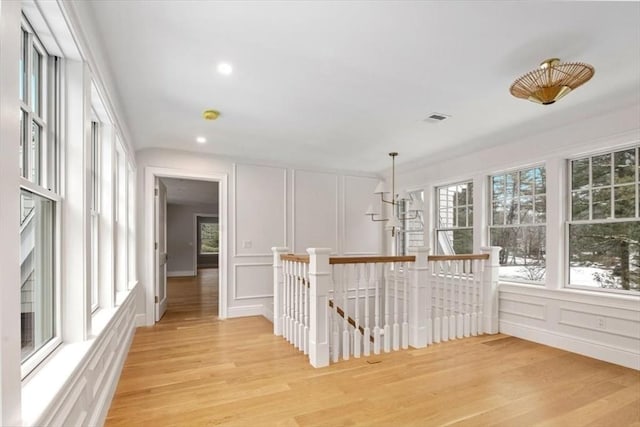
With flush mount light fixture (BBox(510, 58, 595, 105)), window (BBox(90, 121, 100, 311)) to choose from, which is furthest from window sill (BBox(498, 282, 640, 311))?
window (BBox(90, 121, 100, 311))

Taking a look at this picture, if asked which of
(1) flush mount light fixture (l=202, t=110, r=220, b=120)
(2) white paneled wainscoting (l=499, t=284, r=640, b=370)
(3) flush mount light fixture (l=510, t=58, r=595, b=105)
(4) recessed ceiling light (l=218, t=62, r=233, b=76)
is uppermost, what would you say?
(4) recessed ceiling light (l=218, t=62, r=233, b=76)

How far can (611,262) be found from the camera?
3.34m

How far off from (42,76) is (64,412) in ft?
5.16

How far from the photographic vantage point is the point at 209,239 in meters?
13.1

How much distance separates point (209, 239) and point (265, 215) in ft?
27.8

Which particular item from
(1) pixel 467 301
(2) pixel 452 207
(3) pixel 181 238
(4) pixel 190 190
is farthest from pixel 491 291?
(3) pixel 181 238

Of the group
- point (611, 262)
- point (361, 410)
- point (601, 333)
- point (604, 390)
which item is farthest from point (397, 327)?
point (611, 262)

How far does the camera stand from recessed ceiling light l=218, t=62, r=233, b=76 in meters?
2.44

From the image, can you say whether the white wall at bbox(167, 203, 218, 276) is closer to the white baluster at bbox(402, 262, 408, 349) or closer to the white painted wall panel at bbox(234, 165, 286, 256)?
the white painted wall panel at bbox(234, 165, 286, 256)

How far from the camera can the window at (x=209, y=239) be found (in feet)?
42.1

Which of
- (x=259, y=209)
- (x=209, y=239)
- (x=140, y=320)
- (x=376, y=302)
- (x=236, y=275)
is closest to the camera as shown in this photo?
(x=376, y=302)

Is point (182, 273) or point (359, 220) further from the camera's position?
point (182, 273)

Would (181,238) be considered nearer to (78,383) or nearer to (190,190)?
(190,190)

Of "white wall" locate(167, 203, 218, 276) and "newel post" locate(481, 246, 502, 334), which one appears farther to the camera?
"white wall" locate(167, 203, 218, 276)
